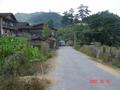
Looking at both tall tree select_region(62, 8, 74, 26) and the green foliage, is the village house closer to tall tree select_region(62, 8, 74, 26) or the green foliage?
the green foliage

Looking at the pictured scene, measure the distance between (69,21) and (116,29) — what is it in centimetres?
7458

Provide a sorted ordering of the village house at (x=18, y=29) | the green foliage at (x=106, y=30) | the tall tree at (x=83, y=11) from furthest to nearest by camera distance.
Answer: the tall tree at (x=83, y=11) → the green foliage at (x=106, y=30) → the village house at (x=18, y=29)

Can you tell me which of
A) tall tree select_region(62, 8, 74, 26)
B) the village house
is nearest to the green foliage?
the village house

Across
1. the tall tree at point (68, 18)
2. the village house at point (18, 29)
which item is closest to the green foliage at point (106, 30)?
the village house at point (18, 29)

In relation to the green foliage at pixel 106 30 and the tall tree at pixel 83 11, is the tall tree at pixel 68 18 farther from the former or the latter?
the green foliage at pixel 106 30

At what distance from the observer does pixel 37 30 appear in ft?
288

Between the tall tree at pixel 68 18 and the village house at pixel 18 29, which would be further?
the tall tree at pixel 68 18

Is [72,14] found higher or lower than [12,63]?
higher

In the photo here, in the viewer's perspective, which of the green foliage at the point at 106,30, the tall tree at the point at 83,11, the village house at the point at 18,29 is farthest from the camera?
the tall tree at the point at 83,11

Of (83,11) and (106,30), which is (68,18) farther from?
(106,30)

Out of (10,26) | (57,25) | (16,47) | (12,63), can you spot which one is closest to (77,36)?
(10,26)

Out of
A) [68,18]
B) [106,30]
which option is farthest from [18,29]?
[68,18]

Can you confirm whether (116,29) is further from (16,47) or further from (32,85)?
(32,85)

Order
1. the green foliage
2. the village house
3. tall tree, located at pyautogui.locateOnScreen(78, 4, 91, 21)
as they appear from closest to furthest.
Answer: the village house, the green foliage, tall tree, located at pyautogui.locateOnScreen(78, 4, 91, 21)
